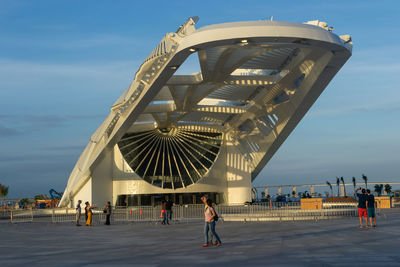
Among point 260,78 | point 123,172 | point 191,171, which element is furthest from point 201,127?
point 260,78

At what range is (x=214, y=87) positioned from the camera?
33344 millimetres

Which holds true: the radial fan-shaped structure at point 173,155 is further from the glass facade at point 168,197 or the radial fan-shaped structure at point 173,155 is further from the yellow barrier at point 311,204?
the yellow barrier at point 311,204

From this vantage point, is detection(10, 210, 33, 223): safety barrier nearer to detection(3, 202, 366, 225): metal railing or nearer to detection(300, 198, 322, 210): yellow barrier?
detection(3, 202, 366, 225): metal railing

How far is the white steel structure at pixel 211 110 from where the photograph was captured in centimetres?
2402

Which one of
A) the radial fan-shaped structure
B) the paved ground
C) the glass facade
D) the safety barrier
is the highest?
the radial fan-shaped structure

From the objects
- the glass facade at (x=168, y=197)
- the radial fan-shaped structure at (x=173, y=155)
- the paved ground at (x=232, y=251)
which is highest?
the radial fan-shaped structure at (x=173, y=155)

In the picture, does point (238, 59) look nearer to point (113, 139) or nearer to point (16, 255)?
point (113, 139)

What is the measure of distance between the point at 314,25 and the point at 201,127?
26175 mm

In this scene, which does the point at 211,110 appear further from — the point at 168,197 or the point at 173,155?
the point at 168,197

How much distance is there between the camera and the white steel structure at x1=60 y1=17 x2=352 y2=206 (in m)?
24.0

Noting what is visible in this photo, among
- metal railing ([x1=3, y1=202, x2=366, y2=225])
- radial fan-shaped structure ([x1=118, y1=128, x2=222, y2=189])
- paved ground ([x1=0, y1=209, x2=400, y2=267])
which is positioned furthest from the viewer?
radial fan-shaped structure ([x1=118, y1=128, x2=222, y2=189])

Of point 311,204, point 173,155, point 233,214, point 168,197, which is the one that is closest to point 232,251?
point 233,214

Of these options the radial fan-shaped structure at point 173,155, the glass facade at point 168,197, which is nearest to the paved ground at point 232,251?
the radial fan-shaped structure at point 173,155

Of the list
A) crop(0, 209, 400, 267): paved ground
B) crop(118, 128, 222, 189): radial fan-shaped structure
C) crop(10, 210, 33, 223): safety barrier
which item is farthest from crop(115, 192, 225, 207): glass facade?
crop(0, 209, 400, 267): paved ground
